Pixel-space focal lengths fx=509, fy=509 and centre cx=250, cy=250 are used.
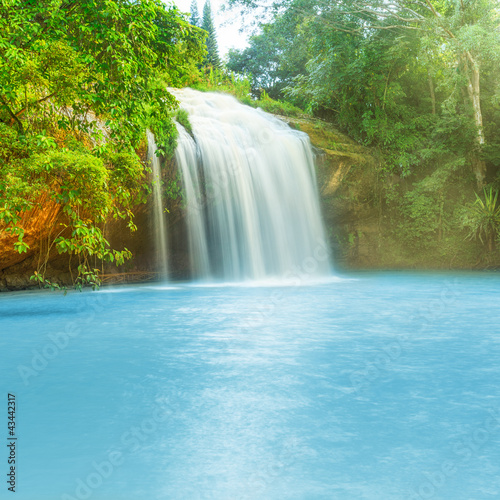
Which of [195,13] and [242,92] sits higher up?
[195,13]

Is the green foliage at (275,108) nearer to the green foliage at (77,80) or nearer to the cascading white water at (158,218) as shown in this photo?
the cascading white water at (158,218)

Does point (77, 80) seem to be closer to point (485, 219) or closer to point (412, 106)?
point (485, 219)

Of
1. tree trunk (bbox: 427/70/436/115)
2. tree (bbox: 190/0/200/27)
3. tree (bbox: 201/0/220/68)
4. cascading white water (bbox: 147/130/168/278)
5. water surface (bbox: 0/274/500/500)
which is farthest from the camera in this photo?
tree (bbox: 190/0/200/27)

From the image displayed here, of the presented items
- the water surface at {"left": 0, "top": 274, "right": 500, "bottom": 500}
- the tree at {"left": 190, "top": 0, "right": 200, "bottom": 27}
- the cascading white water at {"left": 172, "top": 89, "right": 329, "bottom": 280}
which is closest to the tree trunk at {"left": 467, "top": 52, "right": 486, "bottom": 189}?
the cascading white water at {"left": 172, "top": 89, "right": 329, "bottom": 280}

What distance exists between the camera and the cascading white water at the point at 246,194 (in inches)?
528

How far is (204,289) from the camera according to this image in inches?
476

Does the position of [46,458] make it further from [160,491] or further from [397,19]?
[397,19]

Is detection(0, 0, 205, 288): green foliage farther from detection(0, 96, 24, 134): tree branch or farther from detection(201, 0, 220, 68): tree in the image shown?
detection(201, 0, 220, 68): tree

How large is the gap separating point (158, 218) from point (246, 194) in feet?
8.24

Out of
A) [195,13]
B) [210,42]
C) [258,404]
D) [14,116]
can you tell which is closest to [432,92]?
[14,116]

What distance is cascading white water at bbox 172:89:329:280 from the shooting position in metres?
13.4

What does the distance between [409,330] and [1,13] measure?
6.11 metres

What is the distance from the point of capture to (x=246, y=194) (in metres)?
14.0

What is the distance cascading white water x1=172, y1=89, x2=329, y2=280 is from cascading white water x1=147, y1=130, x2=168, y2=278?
0.71 meters
